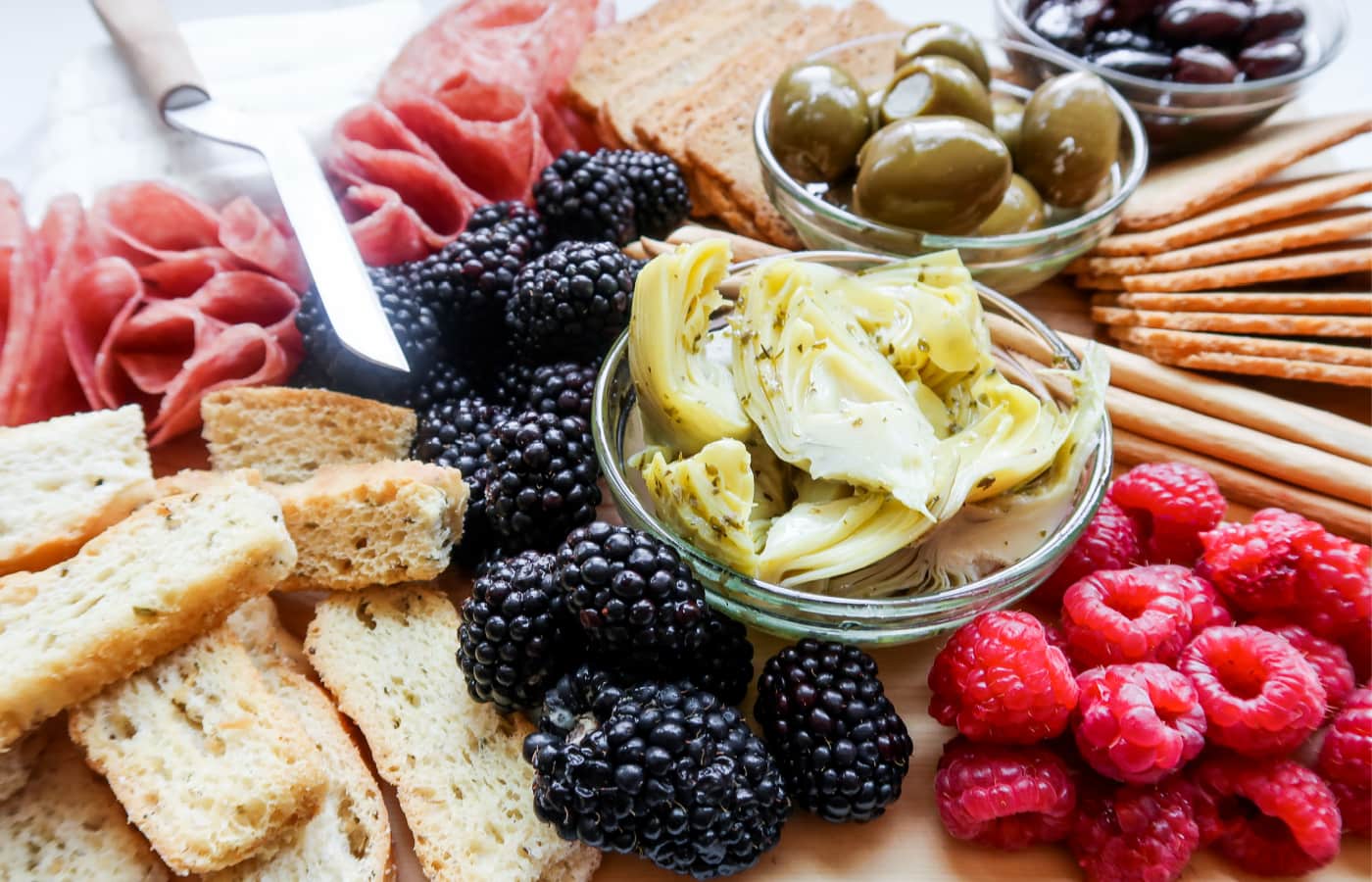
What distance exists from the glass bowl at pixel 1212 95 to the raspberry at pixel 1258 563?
3.24 feet

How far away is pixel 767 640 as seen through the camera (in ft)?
4.87

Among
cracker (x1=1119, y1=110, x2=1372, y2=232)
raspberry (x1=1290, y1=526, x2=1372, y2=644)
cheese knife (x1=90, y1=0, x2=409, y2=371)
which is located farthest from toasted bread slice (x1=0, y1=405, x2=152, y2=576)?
cracker (x1=1119, y1=110, x2=1372, y2=232)

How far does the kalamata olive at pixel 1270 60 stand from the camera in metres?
2.02

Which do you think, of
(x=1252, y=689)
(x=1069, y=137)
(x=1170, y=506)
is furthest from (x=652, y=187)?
(x=1252, y=689)

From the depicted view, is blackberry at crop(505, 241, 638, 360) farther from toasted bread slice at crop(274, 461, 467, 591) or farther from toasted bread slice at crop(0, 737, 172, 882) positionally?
toasted bread slice at crop(0, 737, 172, 882)

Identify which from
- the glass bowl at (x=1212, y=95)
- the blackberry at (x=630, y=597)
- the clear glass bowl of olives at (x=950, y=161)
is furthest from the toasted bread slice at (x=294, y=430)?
the glass bowl at (x=1212, y=95)

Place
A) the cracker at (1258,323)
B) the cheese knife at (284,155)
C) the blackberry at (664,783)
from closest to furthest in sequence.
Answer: the blackberry at (664,783)
the cheese knife at (284,155)
the cracker at (1258,323)

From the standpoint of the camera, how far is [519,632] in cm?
122

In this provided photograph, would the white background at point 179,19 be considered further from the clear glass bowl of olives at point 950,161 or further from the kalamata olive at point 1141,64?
the clear glass bowl of olives at point 950,161

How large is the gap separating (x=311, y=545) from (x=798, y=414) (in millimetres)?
699

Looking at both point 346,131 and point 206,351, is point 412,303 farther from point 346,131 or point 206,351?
point 346,131

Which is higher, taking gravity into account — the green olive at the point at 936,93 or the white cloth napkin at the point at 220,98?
the white cloth napkin at the point at 220,98

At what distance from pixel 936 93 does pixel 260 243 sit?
1.24m

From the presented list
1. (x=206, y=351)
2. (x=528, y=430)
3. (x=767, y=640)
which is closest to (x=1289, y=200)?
(x=767, y=640)
